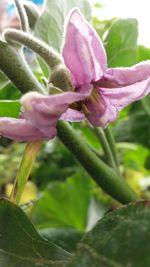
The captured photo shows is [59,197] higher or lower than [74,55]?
lower

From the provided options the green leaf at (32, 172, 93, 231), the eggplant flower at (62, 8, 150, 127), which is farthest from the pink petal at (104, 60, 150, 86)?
the green leaf at (32, 172, 93, 231)

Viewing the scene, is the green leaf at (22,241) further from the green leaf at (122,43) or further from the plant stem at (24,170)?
the green leaf at (122,43)

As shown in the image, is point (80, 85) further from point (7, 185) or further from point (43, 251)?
point (7, 185)

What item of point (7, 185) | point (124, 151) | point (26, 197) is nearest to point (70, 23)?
point (124, 151)

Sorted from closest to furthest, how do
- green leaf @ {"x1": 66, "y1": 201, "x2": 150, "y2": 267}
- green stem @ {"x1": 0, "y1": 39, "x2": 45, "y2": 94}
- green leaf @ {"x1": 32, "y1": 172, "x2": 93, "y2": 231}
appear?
green leaf @ {"x1": 66, "y1": 201, "x2": 150, "y2": 267}
green stem @ {"x1": 0, "y1": 39, "x2": 45, "y2": 94}
green leaf @ {"x1": 32, "y1": 172, "x2": 93, "y2": 231}

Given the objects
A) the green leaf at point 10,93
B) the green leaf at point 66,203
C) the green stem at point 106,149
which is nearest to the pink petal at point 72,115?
the green stem at point 106,149

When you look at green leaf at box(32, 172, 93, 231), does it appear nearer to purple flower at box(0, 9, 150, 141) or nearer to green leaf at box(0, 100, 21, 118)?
green leaf at box(0, 100, 21, 118)
